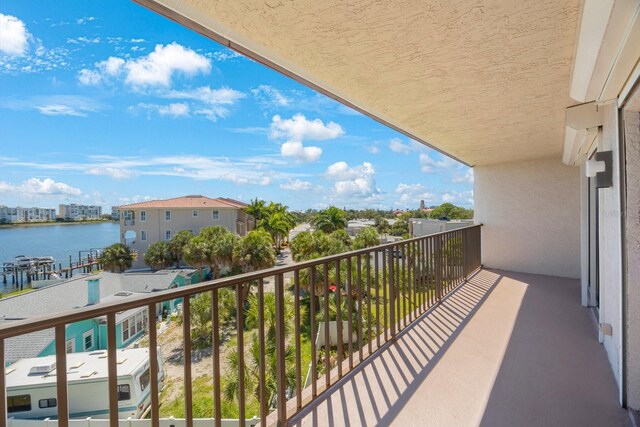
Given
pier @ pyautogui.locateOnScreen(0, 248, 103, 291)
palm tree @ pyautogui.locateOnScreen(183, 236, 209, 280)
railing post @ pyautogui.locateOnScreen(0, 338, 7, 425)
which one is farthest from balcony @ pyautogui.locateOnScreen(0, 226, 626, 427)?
pier @ pyautogui.locateOnScreen(0, 248, 103, 291)

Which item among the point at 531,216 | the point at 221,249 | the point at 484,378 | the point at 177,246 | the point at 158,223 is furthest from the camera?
the point at 158,223

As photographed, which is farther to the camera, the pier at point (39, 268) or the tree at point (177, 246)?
the pier at point (39, 268)

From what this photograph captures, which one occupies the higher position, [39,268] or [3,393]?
[3,393]

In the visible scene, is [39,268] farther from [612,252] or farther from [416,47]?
[612,252]

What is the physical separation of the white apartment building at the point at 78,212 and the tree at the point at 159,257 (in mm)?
52000

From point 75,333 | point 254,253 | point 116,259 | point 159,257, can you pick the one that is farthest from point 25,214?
point 75,333

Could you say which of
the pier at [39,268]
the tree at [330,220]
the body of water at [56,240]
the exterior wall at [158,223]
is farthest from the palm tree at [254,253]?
the pier at [39,268]

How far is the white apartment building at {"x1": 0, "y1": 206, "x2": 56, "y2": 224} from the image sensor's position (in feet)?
162

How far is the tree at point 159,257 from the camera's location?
24000 mm

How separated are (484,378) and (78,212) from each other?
81698mm

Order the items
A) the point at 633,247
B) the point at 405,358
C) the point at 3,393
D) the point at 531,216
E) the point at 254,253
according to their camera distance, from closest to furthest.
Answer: the point at 3,393
the point at 633,247
the point at 405,358
the point at 531,216
the point at 254,253

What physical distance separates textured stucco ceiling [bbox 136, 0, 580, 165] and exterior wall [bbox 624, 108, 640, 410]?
674mm

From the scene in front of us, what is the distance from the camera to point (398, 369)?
2193mm

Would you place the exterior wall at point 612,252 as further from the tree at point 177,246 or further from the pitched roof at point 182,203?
the pitched roof at point 182,203
